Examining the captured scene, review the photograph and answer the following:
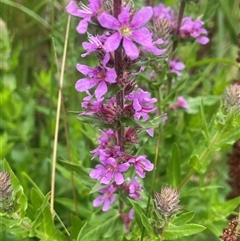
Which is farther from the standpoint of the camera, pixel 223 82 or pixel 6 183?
pixel 223 82

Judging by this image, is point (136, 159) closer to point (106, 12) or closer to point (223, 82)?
point (106, 12)

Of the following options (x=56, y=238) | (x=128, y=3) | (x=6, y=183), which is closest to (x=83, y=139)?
(x=56, y=238)

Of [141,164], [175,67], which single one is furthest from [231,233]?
[175,67]

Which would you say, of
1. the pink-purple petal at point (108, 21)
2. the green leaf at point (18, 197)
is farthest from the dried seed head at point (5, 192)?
the pink-purple petal at point (108, 21)

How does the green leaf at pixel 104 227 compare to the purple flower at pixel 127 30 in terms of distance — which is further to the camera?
the green leaf at pixel 104 227

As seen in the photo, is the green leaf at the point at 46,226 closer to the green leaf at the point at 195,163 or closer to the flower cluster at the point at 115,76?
the flower cluster at the point at 115,76

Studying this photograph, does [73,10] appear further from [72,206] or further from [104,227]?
[72,206]
